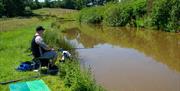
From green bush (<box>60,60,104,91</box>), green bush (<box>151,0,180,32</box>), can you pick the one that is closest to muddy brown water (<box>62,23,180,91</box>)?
green bush (<box>60,60,104,91</box>)

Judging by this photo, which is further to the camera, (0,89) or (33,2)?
(33,2)

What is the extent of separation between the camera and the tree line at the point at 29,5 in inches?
2879

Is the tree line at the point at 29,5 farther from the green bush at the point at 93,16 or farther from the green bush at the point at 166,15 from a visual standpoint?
the green bush at the point at 166,15

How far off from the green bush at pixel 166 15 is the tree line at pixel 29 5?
4225 cm

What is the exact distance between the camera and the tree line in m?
73.1

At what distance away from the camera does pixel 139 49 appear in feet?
74.3

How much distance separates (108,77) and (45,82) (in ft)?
11.8

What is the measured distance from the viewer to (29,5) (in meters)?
98.2

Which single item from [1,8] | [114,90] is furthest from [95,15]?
[114,90]

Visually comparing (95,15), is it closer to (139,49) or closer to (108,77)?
(139,49)

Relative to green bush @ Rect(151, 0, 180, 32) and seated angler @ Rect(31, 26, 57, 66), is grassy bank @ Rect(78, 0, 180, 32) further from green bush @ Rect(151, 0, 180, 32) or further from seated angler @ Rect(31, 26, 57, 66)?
seated angler @ Rect(31, 26, 57, 66)

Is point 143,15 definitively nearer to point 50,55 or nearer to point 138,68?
point 138,68

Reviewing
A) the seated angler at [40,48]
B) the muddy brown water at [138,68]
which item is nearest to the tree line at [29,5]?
the muddy brown water at [138,68]

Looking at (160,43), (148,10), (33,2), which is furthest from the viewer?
(33,2)
